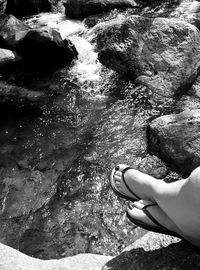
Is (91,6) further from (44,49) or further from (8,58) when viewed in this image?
(8,58)

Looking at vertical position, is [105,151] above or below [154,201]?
below

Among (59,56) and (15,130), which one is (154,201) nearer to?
(15,130)

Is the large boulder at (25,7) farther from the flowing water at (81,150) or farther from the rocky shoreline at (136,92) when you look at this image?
the flowing water at (81,150)

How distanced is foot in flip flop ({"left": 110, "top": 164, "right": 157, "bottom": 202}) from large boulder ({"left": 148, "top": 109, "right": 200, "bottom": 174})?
1.54 meters

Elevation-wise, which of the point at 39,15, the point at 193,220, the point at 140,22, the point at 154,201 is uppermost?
the point at 193,220

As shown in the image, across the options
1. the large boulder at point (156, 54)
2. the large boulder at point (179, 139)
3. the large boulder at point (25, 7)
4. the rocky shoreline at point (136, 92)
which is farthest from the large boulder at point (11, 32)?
the large boulder at point (179, 139)

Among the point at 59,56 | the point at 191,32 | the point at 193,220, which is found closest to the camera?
the point at 193,220

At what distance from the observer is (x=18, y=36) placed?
289 inches

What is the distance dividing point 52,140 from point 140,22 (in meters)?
2.87

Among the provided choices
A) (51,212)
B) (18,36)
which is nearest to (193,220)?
(51,212)

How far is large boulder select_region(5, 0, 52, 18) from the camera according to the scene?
9.51 meters

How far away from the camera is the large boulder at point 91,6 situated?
903 centimetres

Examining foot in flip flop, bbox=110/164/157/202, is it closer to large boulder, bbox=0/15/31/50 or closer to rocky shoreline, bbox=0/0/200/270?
rocky shoreline, bbox=0/0/200/270

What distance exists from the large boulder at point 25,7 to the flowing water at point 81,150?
3.49m
